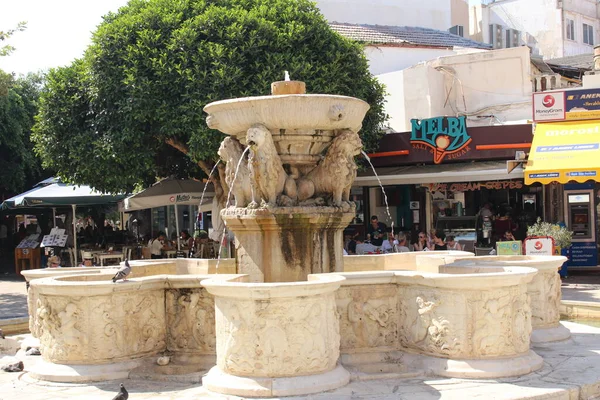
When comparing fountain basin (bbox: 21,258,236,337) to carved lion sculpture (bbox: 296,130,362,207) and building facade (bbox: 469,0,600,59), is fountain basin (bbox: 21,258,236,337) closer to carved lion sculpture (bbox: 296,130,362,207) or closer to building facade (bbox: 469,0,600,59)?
carved lion sculpture (bbox: 296,130,362,207)

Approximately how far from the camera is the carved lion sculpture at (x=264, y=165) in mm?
7242

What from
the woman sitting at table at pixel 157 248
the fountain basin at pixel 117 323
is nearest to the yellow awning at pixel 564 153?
the woman sitting at table at pixel 157 248

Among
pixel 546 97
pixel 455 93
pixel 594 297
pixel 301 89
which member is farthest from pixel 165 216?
pixel 301 89

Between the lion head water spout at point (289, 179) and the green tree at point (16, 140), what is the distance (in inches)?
788

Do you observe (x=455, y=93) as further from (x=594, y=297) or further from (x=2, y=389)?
(x=2, y=389)

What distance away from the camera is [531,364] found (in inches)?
257

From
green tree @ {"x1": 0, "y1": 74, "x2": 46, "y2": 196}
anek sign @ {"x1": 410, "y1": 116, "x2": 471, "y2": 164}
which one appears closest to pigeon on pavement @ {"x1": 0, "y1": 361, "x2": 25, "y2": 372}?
anek sign @ {"x1": 410, "y1": 116, "x2": 471, "y2": 164}

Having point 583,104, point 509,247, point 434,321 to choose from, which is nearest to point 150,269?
point 434,321

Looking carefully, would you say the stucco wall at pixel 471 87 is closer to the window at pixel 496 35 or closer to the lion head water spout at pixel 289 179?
the lion head water spout at pixel 289 179

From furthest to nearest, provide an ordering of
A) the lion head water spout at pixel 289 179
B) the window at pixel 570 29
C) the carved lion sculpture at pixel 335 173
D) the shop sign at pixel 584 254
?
1. the window at pixel 570 29
2. the shop sign at pixel 584 254
3. the carved lion sculpture at pixel 335 173
4. the lion head water spout at pixel 289 179

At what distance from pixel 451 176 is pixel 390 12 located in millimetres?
17093

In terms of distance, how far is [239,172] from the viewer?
7.71m

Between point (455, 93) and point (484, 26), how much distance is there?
19.1 metres

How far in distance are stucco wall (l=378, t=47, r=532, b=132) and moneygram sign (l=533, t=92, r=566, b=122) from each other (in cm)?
271
